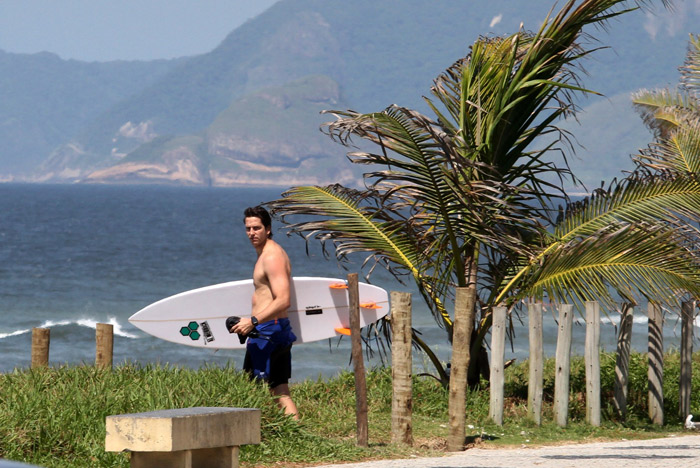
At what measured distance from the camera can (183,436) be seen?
205 inches

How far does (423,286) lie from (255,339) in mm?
2356

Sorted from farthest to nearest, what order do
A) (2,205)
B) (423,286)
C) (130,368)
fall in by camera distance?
1. (2,205)
2. (423,286)
3. (130,368)

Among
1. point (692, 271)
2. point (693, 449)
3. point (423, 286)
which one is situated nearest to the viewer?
point (693, 449)

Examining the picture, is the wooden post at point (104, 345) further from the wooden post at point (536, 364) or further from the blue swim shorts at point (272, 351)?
the wooden post at point (536, 364)

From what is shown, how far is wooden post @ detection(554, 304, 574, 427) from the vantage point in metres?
8.86

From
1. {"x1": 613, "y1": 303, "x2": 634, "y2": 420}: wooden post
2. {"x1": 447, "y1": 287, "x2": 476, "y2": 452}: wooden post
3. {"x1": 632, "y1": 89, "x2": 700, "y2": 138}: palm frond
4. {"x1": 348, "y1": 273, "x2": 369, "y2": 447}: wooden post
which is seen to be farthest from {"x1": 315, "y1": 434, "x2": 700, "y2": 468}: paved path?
{"x1": 632, "y1": 89, "x2": 700, "y2": 138}: palm frond

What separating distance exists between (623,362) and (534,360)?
3.36 feet

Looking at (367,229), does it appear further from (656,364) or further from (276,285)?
(656,364)

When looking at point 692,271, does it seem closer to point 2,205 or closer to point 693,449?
point 693,449

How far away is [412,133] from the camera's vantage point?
29.1ft

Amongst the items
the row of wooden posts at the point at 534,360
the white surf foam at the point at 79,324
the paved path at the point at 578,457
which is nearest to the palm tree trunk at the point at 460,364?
the paved path at the point at 578,457

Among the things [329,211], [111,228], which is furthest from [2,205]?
[329,211]

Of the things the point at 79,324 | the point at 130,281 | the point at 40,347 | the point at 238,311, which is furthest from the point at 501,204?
the point at 130,281

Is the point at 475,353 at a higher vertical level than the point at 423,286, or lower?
lower
